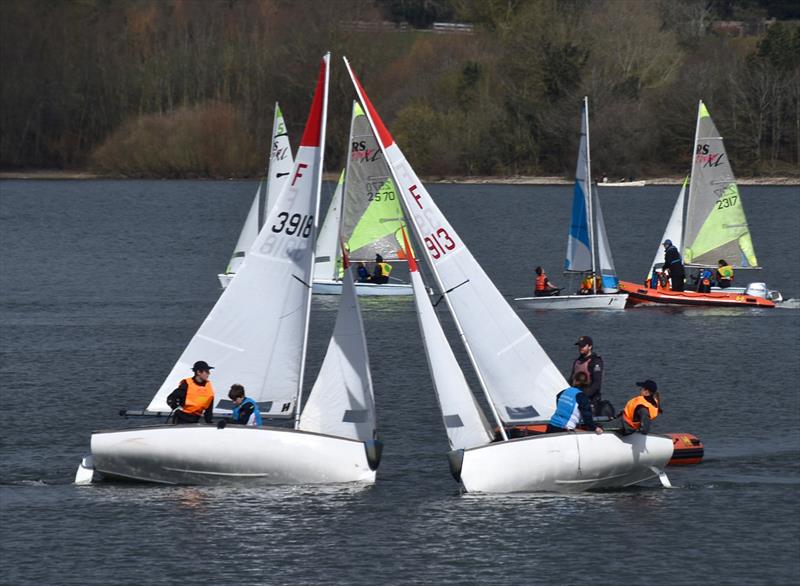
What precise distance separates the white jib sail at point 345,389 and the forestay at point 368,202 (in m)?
28.2

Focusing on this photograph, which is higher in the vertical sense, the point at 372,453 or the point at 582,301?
the point at 582,301

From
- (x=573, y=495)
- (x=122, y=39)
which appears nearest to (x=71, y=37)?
(x=122, y=39)

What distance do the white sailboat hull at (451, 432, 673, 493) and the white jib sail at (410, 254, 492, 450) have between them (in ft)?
2.82

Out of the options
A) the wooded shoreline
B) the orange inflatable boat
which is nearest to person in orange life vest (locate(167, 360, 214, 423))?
the orange inflatable boat

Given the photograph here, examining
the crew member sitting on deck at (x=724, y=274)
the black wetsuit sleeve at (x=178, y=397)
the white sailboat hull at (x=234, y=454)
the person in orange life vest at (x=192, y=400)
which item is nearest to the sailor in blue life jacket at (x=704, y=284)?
the crew member sitting on deck at (x=724, y=274)

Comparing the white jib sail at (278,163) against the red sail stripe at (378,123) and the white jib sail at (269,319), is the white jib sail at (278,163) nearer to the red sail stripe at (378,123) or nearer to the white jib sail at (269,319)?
the white jib sail at (269,319)

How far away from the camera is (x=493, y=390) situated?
28141 mm

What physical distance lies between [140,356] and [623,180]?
98.3 meters

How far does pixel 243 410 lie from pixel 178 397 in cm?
118

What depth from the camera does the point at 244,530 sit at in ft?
→ 84.7

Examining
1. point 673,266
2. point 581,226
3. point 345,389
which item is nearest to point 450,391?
point 345,389

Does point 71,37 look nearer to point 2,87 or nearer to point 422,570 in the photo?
point 2,87

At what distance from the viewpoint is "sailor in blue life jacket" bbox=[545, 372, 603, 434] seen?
87.6 ft

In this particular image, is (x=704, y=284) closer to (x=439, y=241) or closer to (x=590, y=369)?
(x=590, y=369)
